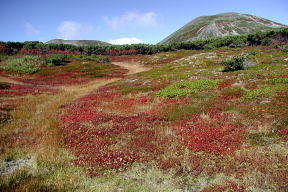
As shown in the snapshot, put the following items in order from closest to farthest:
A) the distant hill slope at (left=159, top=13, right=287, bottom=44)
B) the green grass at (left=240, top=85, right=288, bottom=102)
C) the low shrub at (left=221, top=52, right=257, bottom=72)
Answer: the green grass at (left=240, top=85, right=288, bottom=102) → the low shrub at (left=221, top=52, right=257, bottom=72) → the distant hill slope at (left=159, top=13, right=287, bottom=44)

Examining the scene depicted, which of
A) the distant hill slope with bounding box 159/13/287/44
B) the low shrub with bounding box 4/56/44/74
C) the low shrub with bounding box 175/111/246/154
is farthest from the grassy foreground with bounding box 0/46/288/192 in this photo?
the distant hill slope with bounding box 159/13/287/44

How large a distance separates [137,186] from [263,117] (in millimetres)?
9578

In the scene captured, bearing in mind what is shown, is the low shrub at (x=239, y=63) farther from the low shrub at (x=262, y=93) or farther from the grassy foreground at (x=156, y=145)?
the low shrub at (x=262, y=93)

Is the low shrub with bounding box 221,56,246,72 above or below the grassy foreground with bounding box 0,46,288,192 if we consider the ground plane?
above

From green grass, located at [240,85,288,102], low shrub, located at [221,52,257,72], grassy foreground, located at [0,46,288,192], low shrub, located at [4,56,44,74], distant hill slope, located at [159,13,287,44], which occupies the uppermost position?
distant hill slope, located at [159,13,287,44]

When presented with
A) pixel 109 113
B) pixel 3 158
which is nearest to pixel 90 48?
pixel 109 113

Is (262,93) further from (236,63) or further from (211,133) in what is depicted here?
(236,63)

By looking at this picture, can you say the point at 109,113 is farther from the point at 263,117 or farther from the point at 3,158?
the point at 263,117

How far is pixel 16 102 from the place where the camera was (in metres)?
21.2

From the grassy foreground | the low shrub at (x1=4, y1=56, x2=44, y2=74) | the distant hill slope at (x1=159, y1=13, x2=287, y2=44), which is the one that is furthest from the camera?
the distant hill slope at (x1=159, y1=13, x2=287, y2=44)

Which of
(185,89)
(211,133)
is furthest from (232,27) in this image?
(211,133)

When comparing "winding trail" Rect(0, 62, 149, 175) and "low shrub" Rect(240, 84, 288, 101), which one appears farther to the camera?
"low shrub" Rect(240, 84, 288, 101)

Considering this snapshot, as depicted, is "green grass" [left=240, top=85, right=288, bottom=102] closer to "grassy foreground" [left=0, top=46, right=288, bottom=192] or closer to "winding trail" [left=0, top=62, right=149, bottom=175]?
"grassy foreground" [left=0, top=46, right=288, bottom=192]

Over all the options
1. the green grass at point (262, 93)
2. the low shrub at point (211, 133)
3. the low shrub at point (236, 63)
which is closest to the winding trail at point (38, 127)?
the low shrub at point (211, 133)
